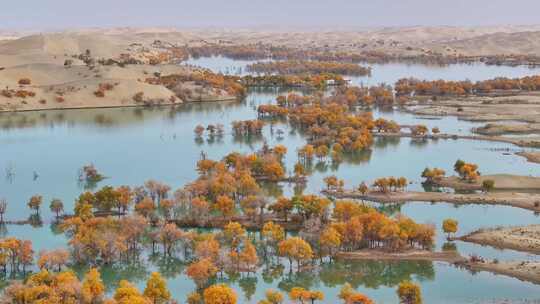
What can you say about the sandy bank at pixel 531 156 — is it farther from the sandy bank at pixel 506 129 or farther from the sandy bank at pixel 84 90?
the sandy bank at pixel 84 90

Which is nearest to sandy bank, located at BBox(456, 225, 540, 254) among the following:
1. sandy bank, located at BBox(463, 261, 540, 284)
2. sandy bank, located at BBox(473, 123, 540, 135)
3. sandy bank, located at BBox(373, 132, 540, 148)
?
sandy bank, located at BBox(463, 261, 540, 284)

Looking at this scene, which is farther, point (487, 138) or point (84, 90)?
point (84, 90)

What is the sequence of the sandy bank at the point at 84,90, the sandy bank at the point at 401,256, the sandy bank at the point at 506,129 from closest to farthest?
the sandy bank at the point at 401,256 < the sandy bank at the point at 506,129 < the sandy bank at the point at 84,90

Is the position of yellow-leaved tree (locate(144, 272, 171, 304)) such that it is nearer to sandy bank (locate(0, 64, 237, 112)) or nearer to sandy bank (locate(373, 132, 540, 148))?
sandy bank (locate(373, 132, 540, 148))

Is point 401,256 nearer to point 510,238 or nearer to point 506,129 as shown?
point 510,238

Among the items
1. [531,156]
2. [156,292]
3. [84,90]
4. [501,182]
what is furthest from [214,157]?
[84,90]

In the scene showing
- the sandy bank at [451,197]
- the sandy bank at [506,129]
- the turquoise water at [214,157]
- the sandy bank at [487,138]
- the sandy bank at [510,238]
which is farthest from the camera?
the sandy bank at [506,129]

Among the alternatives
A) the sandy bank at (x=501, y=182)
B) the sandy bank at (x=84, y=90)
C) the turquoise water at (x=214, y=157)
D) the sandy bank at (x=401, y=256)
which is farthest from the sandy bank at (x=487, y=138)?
the sandy bank at (x=84, y=90)
